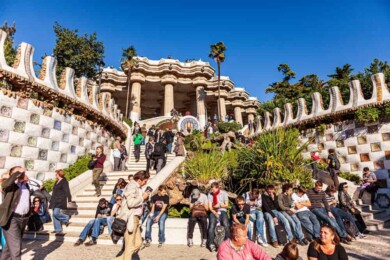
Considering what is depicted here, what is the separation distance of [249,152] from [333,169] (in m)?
3.70

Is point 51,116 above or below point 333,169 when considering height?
above

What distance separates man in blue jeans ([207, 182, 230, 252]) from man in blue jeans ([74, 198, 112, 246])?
106 inches

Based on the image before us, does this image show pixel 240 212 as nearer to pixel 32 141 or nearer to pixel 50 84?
pixel 32 141

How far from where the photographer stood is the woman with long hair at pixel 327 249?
300cm

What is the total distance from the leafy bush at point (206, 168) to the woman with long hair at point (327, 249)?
586cm

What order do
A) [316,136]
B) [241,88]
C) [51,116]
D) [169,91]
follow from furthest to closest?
[241,88] → [169,91] → [316,136] → [51,116]

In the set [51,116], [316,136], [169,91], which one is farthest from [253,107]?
[51,116]

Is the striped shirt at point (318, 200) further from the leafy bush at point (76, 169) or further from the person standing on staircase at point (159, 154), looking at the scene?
the leafy bush at point (76, 169)

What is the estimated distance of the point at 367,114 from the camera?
39.7 ft

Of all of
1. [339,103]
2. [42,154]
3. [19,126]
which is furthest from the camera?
[339,103]

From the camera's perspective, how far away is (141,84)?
124ft

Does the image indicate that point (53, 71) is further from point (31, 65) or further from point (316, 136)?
point (316, 136)

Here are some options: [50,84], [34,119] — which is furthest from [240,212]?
[50,84]

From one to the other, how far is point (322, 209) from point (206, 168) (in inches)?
160
